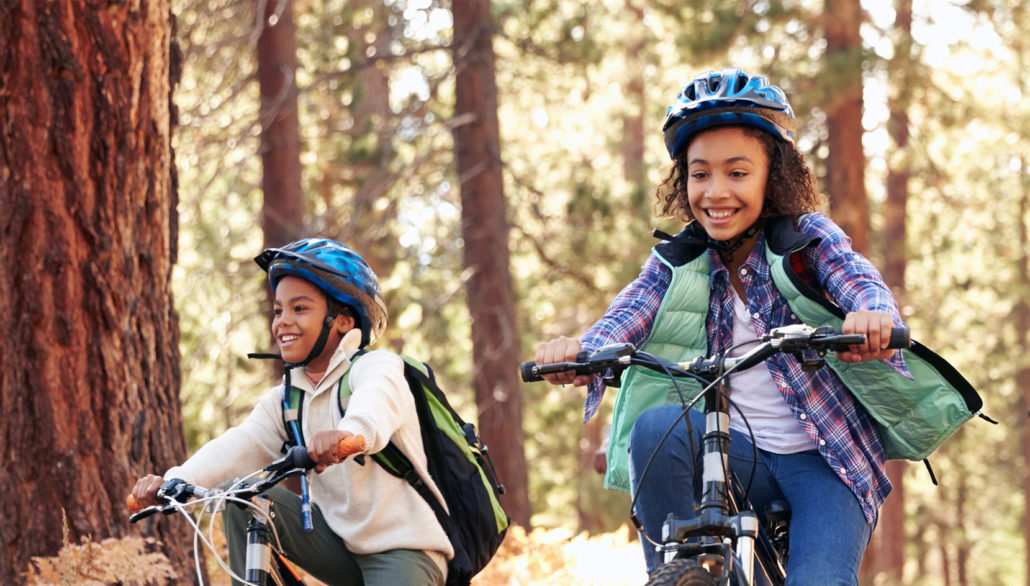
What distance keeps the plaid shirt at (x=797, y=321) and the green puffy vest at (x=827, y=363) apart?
0.04m

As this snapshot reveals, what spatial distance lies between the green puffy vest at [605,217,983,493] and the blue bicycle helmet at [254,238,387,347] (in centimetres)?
126

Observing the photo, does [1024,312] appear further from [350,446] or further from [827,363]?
[350,446]

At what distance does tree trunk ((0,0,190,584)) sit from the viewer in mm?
6051

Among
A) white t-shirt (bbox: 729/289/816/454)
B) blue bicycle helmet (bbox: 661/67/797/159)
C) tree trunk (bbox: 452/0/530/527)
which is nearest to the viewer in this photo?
white t-shirt (bbox: 729/289/816/454)

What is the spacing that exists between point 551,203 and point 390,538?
2305 centimetres

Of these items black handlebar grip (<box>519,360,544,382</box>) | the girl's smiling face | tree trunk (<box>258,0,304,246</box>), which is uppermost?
tree trunk (<box>258,0,304,246</box>)

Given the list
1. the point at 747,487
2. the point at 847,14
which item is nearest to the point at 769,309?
the point at 747,487

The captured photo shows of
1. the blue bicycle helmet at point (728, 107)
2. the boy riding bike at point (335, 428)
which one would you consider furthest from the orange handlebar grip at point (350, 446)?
the blue bicycle helmet at point (728, 107)

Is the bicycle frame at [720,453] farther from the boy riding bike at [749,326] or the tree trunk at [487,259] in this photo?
the tree trunk at [487,259]

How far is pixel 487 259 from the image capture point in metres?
14.3

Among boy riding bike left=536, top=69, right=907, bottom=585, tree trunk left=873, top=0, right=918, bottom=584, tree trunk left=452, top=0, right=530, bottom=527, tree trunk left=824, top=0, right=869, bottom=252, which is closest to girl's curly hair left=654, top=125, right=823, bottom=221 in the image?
boy riding bike left=536, top=69, right=907, bottom=585

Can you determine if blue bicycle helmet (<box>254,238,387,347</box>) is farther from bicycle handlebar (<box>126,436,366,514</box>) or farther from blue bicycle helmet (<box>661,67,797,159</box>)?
blue bicycle helmet (<box>661,67,797,159</box>)

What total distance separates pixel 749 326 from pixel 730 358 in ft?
2.48

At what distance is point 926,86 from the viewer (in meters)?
16.7
